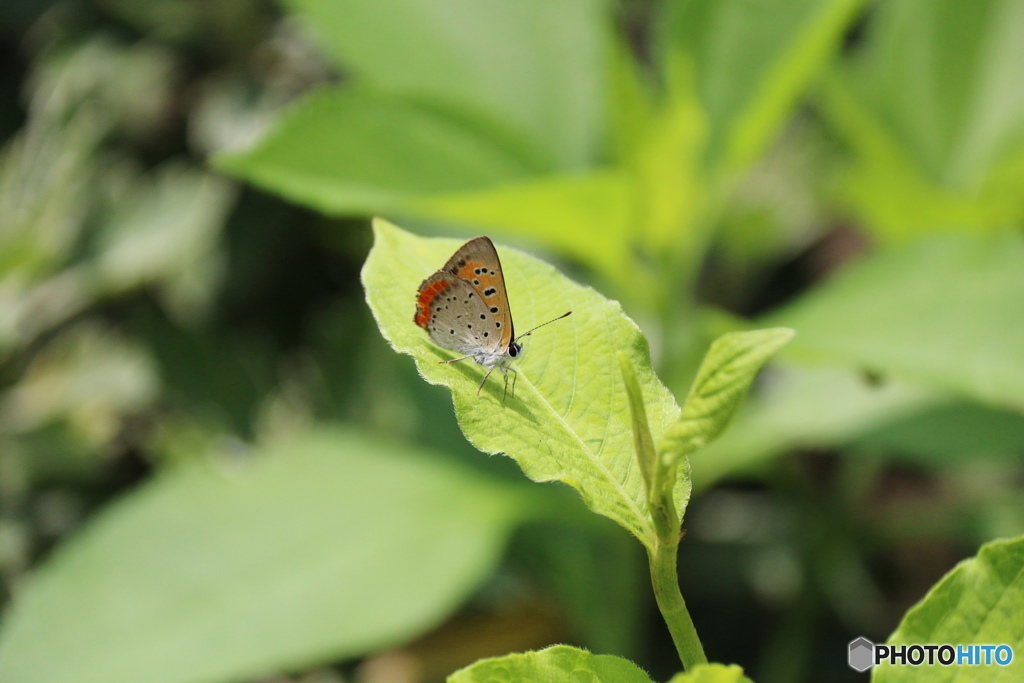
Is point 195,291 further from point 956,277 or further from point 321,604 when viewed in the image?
point 956,277

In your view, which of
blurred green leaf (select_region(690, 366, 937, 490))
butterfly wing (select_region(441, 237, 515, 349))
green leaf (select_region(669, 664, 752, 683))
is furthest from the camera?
blurred green leaf (select_region(690, 366, 937, 490))

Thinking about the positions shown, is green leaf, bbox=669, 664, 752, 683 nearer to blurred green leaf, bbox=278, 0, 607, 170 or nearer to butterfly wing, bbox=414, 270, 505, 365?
butterfly wing, bbox=414, 270, 505, 365

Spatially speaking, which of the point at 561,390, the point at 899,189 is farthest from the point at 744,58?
the point at 561,390

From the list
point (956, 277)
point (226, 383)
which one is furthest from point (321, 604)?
point (956, 277)

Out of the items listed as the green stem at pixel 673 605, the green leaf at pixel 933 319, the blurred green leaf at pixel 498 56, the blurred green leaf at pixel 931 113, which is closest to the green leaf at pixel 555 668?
the green stem at pixel 673 605

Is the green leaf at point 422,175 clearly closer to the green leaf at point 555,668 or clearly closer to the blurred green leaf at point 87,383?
the green leaf at point 555,668

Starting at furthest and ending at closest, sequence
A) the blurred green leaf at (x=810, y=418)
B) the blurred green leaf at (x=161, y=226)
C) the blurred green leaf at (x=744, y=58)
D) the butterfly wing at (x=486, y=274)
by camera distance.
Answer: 1. the blurred green leaf at (x=161, y=226)
2. the blurred green leaf at (x=810, y=418)
3. the blurred green leaf at (x=744, y=58)
4. the butterfly wing at (x=486, y=274)

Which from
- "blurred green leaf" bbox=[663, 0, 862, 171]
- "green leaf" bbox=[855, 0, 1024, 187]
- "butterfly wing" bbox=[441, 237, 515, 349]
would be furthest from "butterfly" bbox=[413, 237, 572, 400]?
"green leaf" bbox=[855, 0, 1024, 187]

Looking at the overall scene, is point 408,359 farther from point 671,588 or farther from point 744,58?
point 671,588
